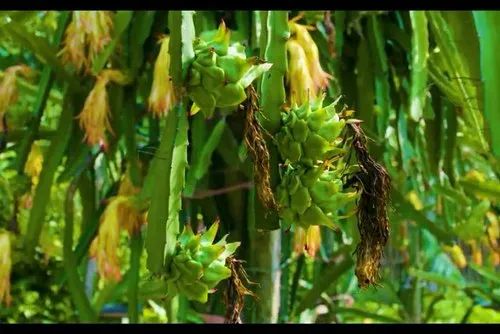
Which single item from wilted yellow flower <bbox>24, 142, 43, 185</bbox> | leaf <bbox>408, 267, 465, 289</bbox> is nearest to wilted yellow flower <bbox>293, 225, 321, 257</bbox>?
wilted yellow flower <bbox>24, 142, 43, 185</bbox>

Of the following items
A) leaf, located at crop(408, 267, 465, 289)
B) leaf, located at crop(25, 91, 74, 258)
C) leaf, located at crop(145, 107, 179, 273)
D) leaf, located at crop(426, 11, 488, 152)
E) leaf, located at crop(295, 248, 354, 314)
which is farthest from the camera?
leaf, located at crop(408, 267, 465, 289)

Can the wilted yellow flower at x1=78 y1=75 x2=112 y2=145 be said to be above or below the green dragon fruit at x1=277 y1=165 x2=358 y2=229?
above

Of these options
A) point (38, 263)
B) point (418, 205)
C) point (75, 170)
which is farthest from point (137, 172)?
point (418, 205)

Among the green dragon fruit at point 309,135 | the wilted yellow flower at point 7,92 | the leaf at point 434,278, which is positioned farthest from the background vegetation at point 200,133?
the green dragon fruit at point 309,135

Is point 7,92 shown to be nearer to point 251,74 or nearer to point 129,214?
point 129,214

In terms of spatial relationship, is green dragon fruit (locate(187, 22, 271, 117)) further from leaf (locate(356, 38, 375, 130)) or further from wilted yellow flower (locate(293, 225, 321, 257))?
leaf (locate(356, 38, 375, 130))

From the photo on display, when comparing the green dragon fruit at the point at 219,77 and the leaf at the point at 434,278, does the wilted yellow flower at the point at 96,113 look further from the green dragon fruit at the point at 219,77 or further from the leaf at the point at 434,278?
the leaf at the point at 434,278
